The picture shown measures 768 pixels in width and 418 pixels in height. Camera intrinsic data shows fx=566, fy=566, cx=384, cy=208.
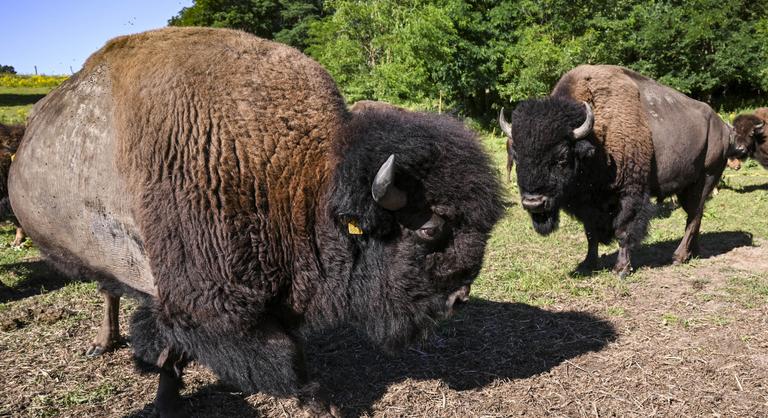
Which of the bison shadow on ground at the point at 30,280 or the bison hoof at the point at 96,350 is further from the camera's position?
the bison shadow on ground at the point at 30,280

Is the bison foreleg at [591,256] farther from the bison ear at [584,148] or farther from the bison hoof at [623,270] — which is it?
the bison ear at [584,148]

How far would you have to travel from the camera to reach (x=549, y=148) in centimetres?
609

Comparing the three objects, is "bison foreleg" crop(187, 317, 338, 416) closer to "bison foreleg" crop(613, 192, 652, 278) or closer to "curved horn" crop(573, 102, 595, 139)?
"curved horn" crop(573, 102, 595, 139)

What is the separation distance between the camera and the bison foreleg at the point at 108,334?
191 inches

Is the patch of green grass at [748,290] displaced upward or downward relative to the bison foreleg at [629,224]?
downward

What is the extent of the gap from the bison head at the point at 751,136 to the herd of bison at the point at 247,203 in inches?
528

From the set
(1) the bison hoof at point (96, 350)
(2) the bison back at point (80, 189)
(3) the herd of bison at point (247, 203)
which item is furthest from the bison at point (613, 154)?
(1) the bison hoof at point (96, 350)

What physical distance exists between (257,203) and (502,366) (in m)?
2.51

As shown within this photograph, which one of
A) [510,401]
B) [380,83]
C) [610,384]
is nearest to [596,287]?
[610,384]

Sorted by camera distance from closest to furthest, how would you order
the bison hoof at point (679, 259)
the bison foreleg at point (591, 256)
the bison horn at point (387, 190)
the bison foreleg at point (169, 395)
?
1. the bison horn at point (387, 190)
2. the bison foreleg at point (169, 395)
3. the bison foreleg at point (591, 256)
4. the bison hoof at point (679, 259)

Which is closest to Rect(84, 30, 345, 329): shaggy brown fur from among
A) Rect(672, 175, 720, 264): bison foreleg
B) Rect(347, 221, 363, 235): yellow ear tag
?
Rect(347, 221, 363, 235): yellow ear tag

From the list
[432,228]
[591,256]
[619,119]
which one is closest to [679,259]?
[591,256]

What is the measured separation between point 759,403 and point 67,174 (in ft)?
16.0

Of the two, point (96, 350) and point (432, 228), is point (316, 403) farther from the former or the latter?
point (96, 350)
